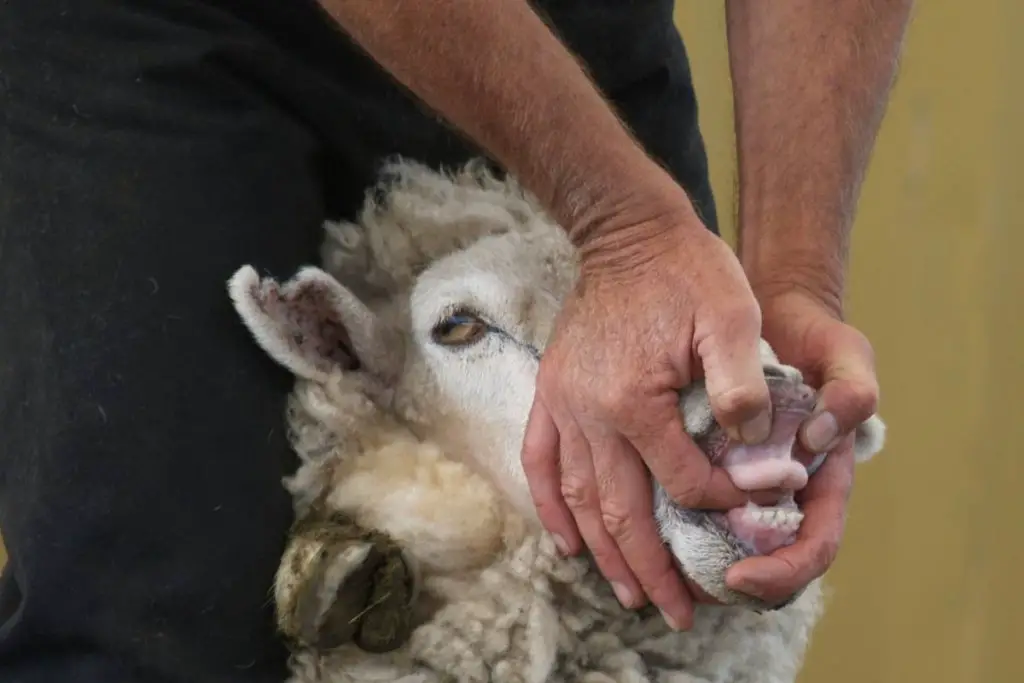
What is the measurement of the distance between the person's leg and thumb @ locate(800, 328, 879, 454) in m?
0.33

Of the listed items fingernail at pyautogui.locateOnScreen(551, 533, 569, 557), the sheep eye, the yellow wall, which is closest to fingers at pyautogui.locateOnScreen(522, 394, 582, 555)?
fingernail at pyautogui.locateOnScreen(551, 533, 569, 557)

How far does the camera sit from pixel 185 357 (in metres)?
0.68

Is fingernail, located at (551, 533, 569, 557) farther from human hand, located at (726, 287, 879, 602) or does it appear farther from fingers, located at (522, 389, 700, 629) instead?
human hand, located at (726, 287, 879, 602)

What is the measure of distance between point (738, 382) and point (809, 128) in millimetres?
333

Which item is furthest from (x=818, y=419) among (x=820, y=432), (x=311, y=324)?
(x=311, y=324)

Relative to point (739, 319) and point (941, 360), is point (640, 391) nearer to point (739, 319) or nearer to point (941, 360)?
point (739, 319)

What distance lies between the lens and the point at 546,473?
0.69 m

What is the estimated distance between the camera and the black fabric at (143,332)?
0.64m

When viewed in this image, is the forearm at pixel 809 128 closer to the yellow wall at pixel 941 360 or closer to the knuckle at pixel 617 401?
the knuckle at pixel 617 401

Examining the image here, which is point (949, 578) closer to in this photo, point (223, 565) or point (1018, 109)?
point (1018, 109)

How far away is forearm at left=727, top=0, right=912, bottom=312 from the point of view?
800mm

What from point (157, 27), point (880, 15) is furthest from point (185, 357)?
point (880, 15)

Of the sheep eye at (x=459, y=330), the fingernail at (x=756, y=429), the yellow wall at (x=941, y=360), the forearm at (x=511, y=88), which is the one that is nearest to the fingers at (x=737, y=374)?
the fingernail at (x=756, y=429)

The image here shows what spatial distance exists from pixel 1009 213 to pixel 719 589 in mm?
1244
